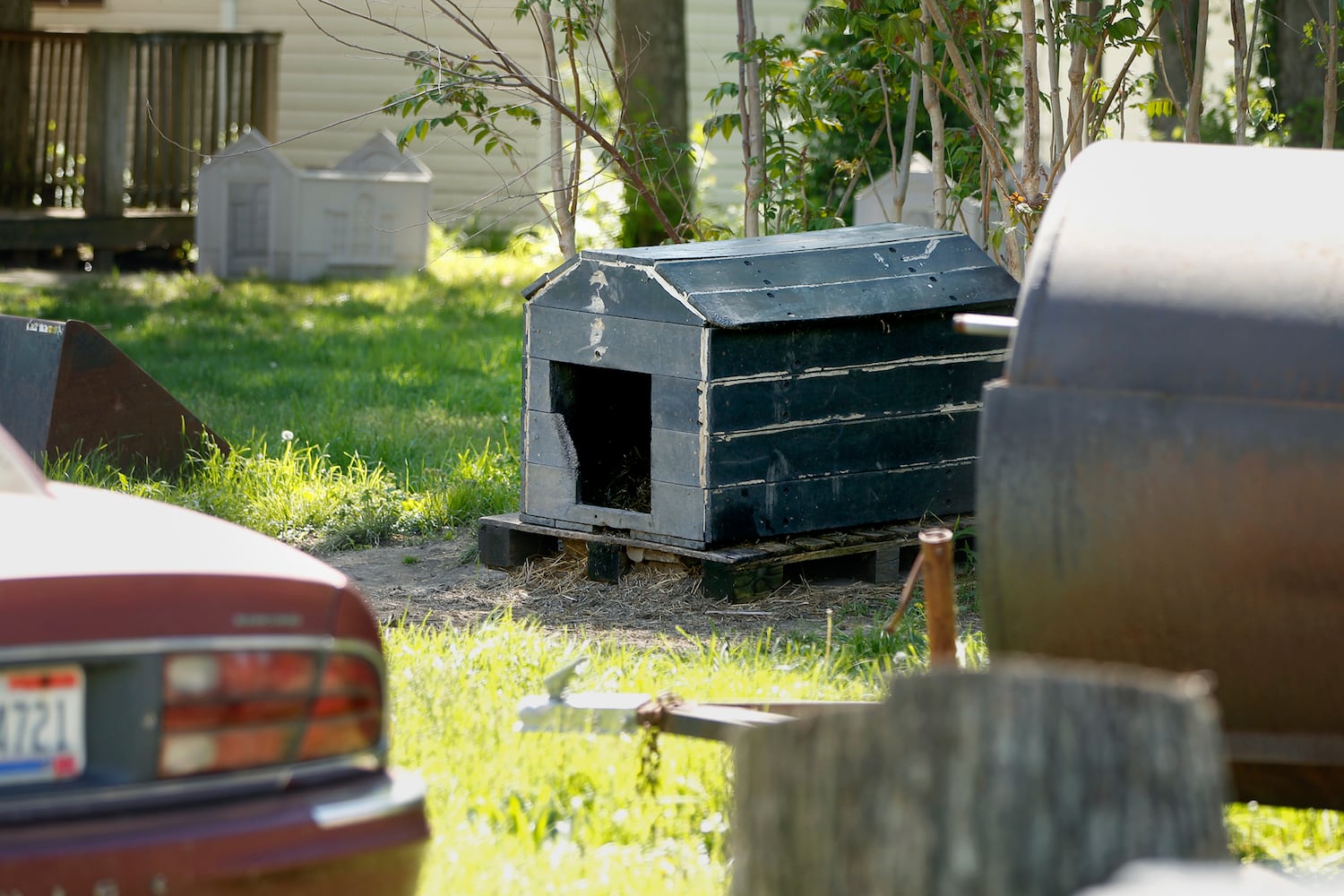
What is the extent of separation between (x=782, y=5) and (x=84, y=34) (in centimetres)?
845

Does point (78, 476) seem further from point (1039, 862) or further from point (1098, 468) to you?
point (1039, 862)

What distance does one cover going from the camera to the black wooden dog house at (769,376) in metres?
5.47

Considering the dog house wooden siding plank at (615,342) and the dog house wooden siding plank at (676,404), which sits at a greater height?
the dog house wooden siding plank at (615,342)

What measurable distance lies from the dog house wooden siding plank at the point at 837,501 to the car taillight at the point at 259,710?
294 centimetres

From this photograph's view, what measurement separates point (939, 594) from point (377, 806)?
3.82ft

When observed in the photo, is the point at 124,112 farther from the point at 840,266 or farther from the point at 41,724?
the point at 41,724

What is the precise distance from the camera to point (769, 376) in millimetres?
5535

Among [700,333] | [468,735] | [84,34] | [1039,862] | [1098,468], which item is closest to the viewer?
[1039,862]

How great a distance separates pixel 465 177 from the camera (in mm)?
19062

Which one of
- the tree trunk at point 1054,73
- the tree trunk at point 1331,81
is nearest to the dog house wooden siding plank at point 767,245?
the tree trunk at point 1054,73

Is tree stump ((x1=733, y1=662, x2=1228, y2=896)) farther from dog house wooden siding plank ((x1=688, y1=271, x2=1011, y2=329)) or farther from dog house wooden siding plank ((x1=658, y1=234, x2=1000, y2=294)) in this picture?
dog house wooden siding plank ((x1=658, y1=234, x2=1000, y2=294))

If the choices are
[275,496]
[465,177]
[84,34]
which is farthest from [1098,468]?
[465,177]

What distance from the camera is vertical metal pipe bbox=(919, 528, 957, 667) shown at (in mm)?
3105

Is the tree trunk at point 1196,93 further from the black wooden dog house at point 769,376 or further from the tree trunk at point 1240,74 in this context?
the black wooden dog house at point 769,376
